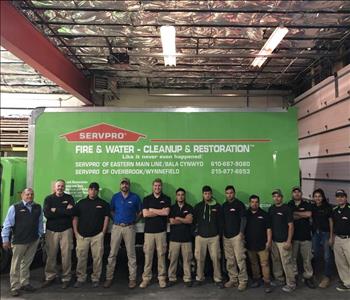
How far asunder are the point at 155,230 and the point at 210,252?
1064 millimetres

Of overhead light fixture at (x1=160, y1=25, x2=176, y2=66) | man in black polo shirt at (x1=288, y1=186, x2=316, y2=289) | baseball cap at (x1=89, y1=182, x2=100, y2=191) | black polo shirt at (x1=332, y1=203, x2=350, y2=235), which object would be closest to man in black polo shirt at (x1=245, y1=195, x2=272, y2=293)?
man in black polo shirt at (x1=288, y1=186, x2=316, y2=289)

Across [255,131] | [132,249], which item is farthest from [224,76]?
[132,249]

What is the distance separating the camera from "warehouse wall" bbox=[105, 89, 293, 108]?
12.6m

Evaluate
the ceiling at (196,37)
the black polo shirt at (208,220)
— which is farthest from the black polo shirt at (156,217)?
the ceiling at (196,37)

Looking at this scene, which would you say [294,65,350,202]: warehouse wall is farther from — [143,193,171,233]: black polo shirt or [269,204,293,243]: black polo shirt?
[143,193,171,233]: black polo shirt

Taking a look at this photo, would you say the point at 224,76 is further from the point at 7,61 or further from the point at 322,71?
the point at 7,61

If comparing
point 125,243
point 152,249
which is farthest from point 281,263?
point 125,243

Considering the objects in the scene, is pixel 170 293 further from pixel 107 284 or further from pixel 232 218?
pixel 232 218

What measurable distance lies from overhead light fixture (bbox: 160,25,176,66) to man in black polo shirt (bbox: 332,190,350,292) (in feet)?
13.8

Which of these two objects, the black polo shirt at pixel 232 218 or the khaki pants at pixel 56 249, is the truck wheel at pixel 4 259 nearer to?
the khaki pants at pixel 56 249

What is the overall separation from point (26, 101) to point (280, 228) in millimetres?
9746

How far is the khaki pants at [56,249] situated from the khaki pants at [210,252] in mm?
2317

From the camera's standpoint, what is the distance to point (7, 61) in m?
9.30

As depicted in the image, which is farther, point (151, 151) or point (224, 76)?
point (224, 76)
